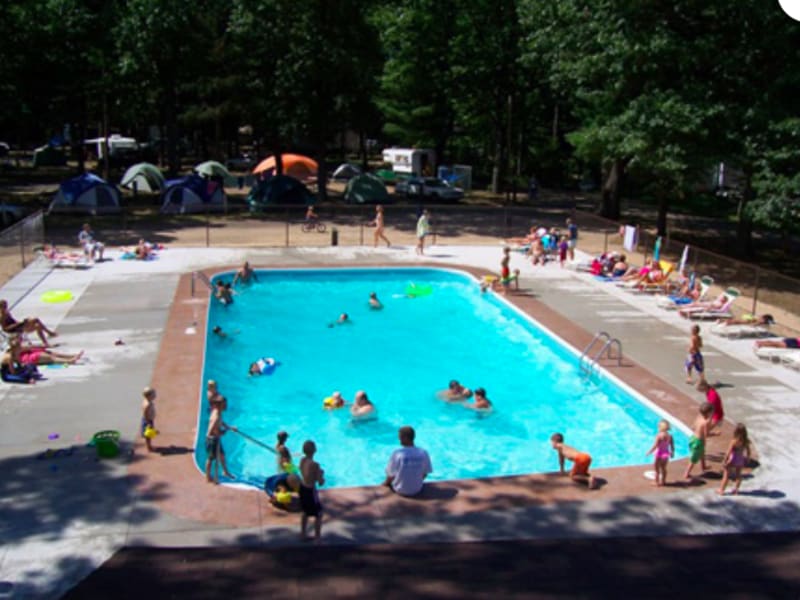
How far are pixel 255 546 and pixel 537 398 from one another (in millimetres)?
9219

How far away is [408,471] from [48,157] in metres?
57.5

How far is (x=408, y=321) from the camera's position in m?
23.3

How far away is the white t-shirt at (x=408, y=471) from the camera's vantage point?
1110cm

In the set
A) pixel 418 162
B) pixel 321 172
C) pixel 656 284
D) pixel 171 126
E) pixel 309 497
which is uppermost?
pixel 171 126

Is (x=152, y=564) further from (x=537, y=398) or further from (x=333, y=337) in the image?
(x=333, y=337)

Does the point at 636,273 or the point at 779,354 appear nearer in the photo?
the point at 779,354

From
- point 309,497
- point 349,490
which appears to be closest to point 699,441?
point 349,490

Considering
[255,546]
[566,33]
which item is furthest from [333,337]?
[566,33]

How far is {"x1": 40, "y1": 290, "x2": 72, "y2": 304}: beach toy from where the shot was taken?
21.1 m

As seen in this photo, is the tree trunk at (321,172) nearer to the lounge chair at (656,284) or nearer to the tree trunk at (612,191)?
the tree trunk at (612,191)

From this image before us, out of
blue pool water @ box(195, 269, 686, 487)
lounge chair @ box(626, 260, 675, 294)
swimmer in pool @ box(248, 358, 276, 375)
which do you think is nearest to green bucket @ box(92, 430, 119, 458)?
blue pool water @ box(195, 269, 686, 487)

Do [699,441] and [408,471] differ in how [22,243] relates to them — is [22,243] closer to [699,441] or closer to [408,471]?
[408,471]

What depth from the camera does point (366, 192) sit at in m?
42.5

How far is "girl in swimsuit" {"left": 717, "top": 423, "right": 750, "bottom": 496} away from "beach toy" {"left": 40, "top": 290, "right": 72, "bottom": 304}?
16.7 m
